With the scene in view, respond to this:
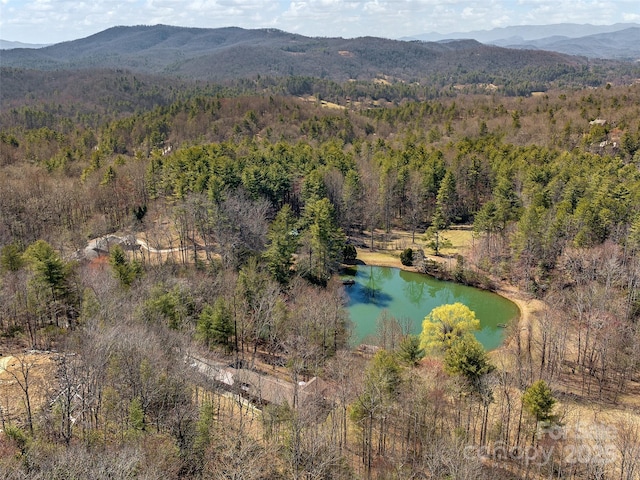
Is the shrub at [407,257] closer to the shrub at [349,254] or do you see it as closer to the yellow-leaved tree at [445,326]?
the shrub at [349,254]

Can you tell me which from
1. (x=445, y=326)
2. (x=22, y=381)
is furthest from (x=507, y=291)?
(x=22, y=381)

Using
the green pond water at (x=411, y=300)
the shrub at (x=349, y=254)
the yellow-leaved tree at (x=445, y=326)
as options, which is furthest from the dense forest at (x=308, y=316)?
the green pond water at (x=411, y=300)

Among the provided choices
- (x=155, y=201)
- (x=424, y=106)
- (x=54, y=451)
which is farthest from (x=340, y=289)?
(x=424, y=106)

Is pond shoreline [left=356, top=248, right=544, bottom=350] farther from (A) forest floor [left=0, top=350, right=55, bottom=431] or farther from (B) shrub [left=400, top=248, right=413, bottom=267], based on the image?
(A) forest floor [left=0, top=350, right=55, bottom=431]

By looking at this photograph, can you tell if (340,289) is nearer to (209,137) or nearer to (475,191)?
(475,191)

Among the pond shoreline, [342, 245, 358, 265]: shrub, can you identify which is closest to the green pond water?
the pond shoreline

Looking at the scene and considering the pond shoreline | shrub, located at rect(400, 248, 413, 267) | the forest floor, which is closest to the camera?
the forest floor
